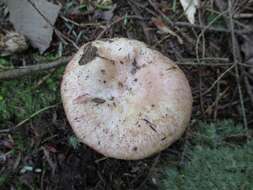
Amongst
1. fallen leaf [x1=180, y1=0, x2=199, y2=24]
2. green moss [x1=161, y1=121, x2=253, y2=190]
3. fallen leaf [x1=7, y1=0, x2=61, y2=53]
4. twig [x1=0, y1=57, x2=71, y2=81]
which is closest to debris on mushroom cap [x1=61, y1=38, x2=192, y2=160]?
green moss [x1=161, y1=121, x2=253, y2=190]

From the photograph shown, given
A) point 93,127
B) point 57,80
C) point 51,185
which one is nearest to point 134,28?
point 57,80

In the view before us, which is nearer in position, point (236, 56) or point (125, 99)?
point (125, 99)

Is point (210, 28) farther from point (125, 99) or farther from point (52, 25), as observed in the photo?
point (52, 25)

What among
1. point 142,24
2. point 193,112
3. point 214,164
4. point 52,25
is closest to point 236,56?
point 193,112

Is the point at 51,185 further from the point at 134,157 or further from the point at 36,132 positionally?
the point at 134,157

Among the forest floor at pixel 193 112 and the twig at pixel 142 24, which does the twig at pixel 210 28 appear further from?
the twig at pixel 142 24

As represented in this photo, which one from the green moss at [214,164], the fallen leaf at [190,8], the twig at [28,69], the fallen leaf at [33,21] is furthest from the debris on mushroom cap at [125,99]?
the fallen leaf at [190,8]
